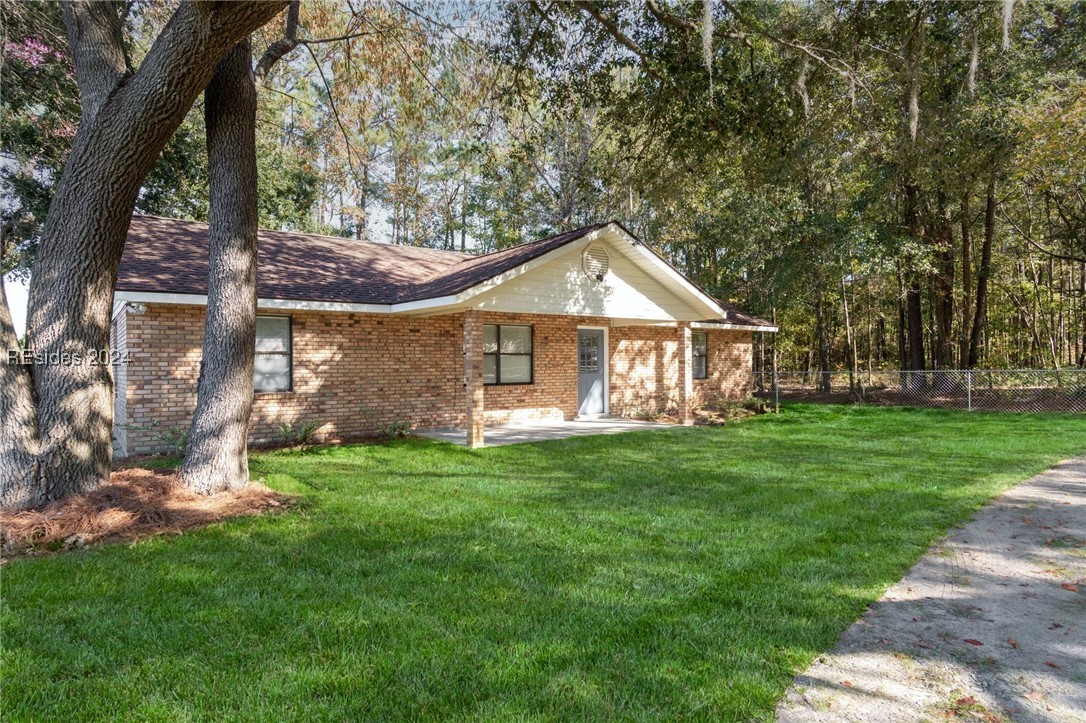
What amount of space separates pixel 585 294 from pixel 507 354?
248 cm

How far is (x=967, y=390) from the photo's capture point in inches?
669

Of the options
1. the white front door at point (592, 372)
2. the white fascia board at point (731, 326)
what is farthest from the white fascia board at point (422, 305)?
the white fascia board at point (731, 326)

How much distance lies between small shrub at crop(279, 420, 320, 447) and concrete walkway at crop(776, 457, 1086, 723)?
8935mm

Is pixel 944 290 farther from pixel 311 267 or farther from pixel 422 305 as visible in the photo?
pixel 311 267

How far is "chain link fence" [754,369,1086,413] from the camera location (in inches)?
626

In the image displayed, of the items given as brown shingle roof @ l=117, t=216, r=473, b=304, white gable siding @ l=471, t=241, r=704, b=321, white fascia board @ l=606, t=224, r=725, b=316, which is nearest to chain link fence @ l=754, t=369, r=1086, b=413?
white fascia board @ l=606, t=224, r=725, b=316

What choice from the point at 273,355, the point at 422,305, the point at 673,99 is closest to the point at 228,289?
the point at 422,305

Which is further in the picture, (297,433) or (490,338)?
(490,338)

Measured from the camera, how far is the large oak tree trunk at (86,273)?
17.4ft

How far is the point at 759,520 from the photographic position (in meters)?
5.70

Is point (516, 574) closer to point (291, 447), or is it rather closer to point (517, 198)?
point (291, 447)

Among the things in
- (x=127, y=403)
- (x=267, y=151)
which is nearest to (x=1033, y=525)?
(x=127, y=403)

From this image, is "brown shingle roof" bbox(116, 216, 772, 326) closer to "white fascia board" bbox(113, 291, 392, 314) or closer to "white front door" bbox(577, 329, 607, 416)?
"white fascia board" bbox(113, 291, 392, 314)

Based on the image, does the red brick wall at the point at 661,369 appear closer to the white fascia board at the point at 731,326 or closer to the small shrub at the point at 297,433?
the white fascia board at the point at 731,326
